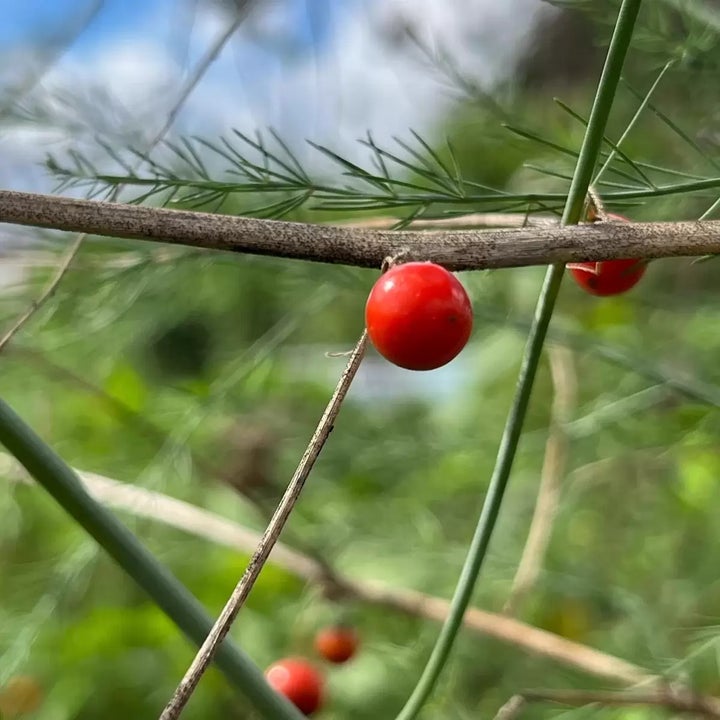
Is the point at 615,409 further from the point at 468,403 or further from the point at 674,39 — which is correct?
the point at 468,403

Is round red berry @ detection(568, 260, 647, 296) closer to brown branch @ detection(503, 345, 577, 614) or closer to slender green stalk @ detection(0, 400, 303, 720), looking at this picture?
slender green stalk @ detection(0, 400, 303, 720)

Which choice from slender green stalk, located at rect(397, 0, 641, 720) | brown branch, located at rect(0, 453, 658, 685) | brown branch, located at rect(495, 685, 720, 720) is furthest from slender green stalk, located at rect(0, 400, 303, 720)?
brown branch, located at rect(0, 453, 658, 685)

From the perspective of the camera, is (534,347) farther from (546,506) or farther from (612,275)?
(546,506)

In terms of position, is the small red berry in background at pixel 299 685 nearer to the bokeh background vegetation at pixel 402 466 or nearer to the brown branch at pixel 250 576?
the bokeh background vegetation at pixel 402 466

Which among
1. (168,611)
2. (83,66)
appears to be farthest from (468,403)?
(168,611)

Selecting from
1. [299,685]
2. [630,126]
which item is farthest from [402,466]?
[630,126]

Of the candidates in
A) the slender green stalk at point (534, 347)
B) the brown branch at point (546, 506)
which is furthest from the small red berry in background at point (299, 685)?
the slender green stalk at point (534, 347)
